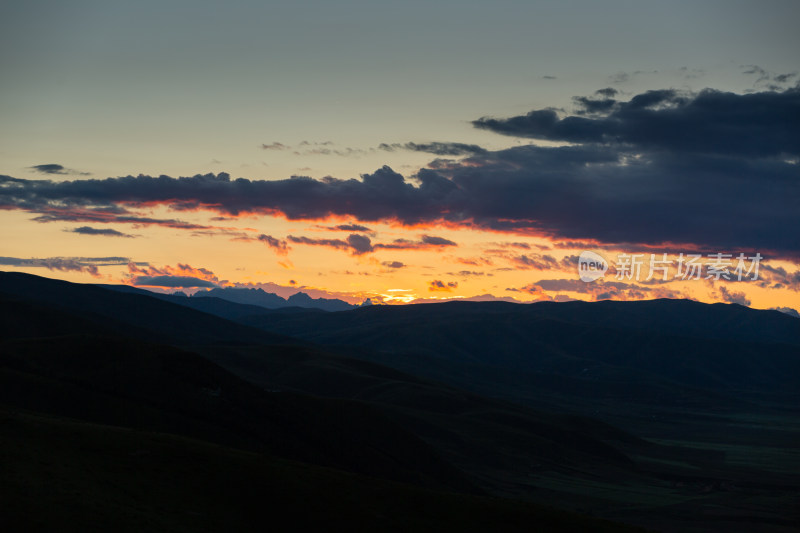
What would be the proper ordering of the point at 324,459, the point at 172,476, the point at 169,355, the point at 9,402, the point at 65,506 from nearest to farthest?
the point at 65,506 → the point at 172,476 → the point at 9,402 → the point at 324,459 → the point at 169,355

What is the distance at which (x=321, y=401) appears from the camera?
196875 millimetres

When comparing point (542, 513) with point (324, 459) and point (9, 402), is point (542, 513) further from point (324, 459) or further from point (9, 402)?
point (9, 402)

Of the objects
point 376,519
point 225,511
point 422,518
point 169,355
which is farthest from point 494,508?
point 169,355

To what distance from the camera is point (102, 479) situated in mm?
69562

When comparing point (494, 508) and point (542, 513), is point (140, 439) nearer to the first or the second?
point (494, 508)

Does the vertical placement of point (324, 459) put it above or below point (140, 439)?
below

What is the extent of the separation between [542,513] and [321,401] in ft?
369

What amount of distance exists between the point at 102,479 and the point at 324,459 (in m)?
87.6

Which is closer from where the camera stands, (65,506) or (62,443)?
(65,506)

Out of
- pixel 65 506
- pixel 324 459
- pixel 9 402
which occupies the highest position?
pixel 65 506

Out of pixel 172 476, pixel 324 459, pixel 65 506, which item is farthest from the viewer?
pixel 324 459

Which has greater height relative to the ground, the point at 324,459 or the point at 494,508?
the point at 494,508

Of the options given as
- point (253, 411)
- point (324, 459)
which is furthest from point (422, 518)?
point (253, 411)

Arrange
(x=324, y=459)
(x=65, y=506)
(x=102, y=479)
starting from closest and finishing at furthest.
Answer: (x=65, y=506) < (x=102, y=479) < (x=324, y=459)
